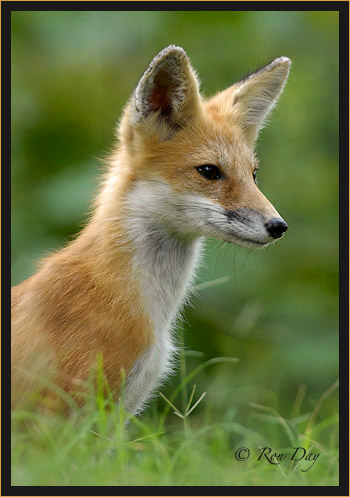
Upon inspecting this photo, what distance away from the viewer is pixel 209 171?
5332mm

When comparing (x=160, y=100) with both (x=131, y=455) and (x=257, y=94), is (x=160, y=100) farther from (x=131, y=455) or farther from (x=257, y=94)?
(x=131, y=455)

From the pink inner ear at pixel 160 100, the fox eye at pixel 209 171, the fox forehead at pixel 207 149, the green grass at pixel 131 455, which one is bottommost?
the green grass at pixel 131 455

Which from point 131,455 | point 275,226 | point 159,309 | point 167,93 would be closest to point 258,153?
point 167,93

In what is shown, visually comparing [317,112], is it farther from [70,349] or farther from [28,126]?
[70,349]

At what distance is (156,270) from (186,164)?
770mm

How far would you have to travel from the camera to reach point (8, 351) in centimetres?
475

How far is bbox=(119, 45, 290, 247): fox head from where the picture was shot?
5.15m

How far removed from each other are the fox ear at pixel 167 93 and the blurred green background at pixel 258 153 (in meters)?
1.98

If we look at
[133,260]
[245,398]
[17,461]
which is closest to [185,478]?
[17,461]

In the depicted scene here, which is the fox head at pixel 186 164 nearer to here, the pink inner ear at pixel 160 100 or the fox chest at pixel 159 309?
the pink inner ear at pixel 160 100

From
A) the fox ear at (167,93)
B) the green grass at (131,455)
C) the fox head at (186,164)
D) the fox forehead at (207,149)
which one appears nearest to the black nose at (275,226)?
the fox head at (186,164)

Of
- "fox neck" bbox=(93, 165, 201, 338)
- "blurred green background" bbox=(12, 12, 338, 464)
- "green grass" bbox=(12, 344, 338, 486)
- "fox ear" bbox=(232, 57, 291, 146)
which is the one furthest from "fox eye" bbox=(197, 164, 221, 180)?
"blurred green background" bbox=(12, 12, 338, 464)

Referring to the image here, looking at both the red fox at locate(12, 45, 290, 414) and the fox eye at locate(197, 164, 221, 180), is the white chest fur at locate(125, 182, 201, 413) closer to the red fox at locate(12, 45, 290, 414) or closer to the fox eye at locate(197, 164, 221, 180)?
the red fox at locate(12, 45, 290, 414)

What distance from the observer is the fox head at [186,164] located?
5.15 meters
